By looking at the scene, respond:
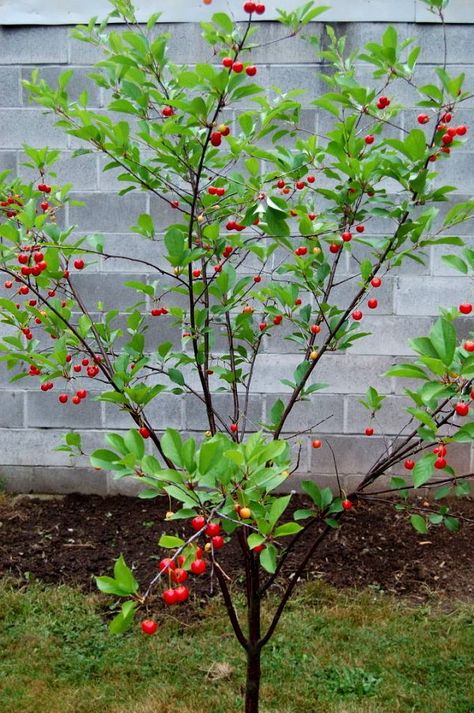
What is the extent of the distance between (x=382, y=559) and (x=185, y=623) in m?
0.99

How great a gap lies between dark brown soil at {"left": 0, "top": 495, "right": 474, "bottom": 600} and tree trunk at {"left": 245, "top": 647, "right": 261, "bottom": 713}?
3.04 ft

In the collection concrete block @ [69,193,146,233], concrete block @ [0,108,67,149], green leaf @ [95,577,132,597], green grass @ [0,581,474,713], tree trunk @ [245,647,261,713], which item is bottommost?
green grass @ [0,581,474,713]

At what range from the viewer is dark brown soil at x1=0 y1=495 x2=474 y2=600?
2867mm

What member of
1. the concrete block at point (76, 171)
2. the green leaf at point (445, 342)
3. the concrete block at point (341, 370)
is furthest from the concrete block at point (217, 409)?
the green leaf at point (445, 342)

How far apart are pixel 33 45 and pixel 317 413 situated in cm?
249

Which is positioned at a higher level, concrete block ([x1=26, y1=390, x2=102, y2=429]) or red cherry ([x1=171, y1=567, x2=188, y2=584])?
red cherry ([x1=171, y1=567, x2=188, y2=584])

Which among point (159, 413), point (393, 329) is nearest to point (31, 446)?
point (159, 413)

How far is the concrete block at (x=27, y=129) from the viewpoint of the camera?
3.61m

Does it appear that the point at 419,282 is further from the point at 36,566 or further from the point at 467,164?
the point at 36,566

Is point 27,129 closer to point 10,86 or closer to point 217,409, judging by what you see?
point 10,86

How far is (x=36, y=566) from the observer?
2949 mm

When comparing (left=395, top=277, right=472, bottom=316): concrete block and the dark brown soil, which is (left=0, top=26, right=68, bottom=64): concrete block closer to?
(left=395, top=277, right=472, bottom=316): concrete block

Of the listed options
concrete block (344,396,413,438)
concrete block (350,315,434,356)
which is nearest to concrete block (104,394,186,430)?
concrete block (344,396,413,438)

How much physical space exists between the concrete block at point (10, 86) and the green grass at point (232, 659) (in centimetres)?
251
